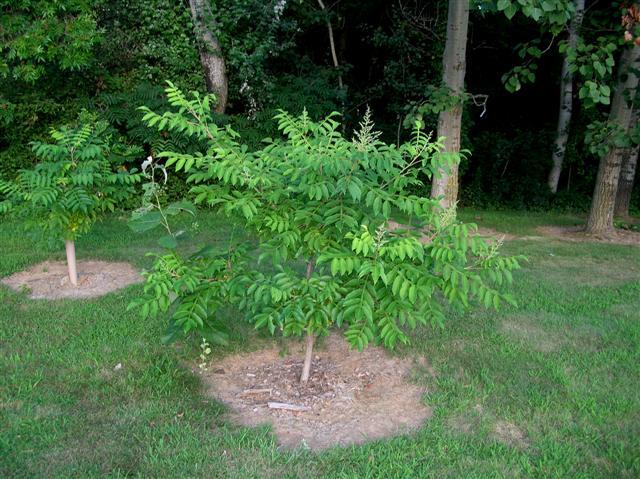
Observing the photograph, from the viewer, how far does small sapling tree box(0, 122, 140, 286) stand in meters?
5.66

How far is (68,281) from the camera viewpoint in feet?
21.6

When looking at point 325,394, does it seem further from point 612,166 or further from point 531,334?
point 612,166

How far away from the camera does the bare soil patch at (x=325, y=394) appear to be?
12.4 ft

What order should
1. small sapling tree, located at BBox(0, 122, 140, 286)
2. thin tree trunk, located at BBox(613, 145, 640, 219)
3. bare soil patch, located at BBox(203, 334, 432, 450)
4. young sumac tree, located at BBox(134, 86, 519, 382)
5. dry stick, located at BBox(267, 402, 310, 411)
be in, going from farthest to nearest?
thin tree trunk, located at BBox(613, 145, 640, 219) → small sapling tree, located at BBox(0, 122, 140, 286) → dry stick, located at BBox(267, 402, 310, 411) → bare soil patch, located at BBox(203, 334, 432, 450) → young sumac tree, located at BBox(134, 86, 519, 382)

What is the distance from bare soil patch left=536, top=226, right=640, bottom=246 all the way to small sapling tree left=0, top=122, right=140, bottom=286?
7041mm

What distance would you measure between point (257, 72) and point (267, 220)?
30.5 feet

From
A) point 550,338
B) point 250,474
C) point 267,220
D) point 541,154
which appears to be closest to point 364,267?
point 267,220

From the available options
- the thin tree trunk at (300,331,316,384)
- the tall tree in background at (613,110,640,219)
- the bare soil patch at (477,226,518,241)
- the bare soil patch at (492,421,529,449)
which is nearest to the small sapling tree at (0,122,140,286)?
the thin tree trunk at (300,331,316,384)

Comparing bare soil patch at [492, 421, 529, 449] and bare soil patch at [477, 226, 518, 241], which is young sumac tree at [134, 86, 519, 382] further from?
bare soil patch at [477, 226, 518, 241]

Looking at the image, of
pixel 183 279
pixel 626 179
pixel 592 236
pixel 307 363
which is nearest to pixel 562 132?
pixel 626 179

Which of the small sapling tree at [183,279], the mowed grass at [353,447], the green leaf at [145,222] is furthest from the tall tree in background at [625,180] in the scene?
the green leaf at [145,222]

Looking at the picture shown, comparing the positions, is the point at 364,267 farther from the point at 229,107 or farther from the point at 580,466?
the point at 229,107

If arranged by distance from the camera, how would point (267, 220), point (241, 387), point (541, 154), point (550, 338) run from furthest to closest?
point (541, 154)
point (550, 338)
point (241, 387)
point (267, 220)

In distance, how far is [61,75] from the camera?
36.2 ft
